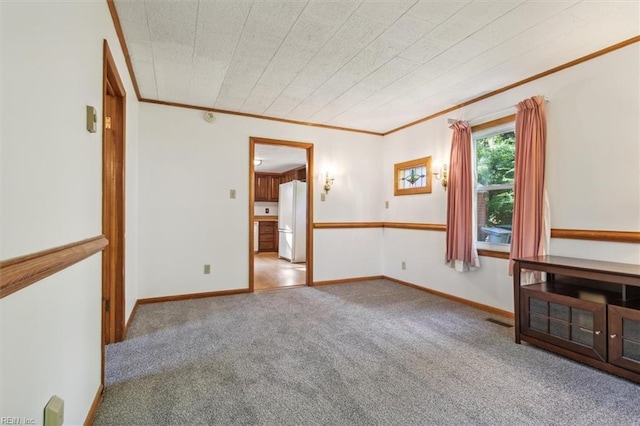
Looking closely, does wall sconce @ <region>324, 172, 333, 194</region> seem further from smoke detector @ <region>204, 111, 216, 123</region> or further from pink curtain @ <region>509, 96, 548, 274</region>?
pink curtain @ <region>509, 96, 548, 274</region>

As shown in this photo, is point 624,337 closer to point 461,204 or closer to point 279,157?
point 461,204

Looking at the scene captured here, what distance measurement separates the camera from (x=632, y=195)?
2.32m

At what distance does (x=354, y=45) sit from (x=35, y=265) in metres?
A: 2.41

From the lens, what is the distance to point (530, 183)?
9.41ft

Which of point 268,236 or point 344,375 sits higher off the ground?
point 268,236

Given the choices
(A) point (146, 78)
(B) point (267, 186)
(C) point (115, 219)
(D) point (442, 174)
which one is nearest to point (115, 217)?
(C) point (115, 219)

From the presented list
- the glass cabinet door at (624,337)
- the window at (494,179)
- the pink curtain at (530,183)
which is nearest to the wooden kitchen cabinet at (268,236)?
the window at (494,179)

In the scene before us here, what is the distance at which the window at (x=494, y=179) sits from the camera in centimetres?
330

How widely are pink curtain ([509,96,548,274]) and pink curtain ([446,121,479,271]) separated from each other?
21.4 inches

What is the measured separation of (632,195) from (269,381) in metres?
2.94

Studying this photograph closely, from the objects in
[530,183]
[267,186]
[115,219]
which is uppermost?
[267,186]

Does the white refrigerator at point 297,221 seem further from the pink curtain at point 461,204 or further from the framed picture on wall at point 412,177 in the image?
the pink curtain at point 461,204

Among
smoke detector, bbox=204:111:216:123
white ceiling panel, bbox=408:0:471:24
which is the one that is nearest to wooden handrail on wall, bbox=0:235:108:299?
white ceiling panel, bbox=408:0:471:24

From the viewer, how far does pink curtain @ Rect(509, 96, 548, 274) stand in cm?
281
